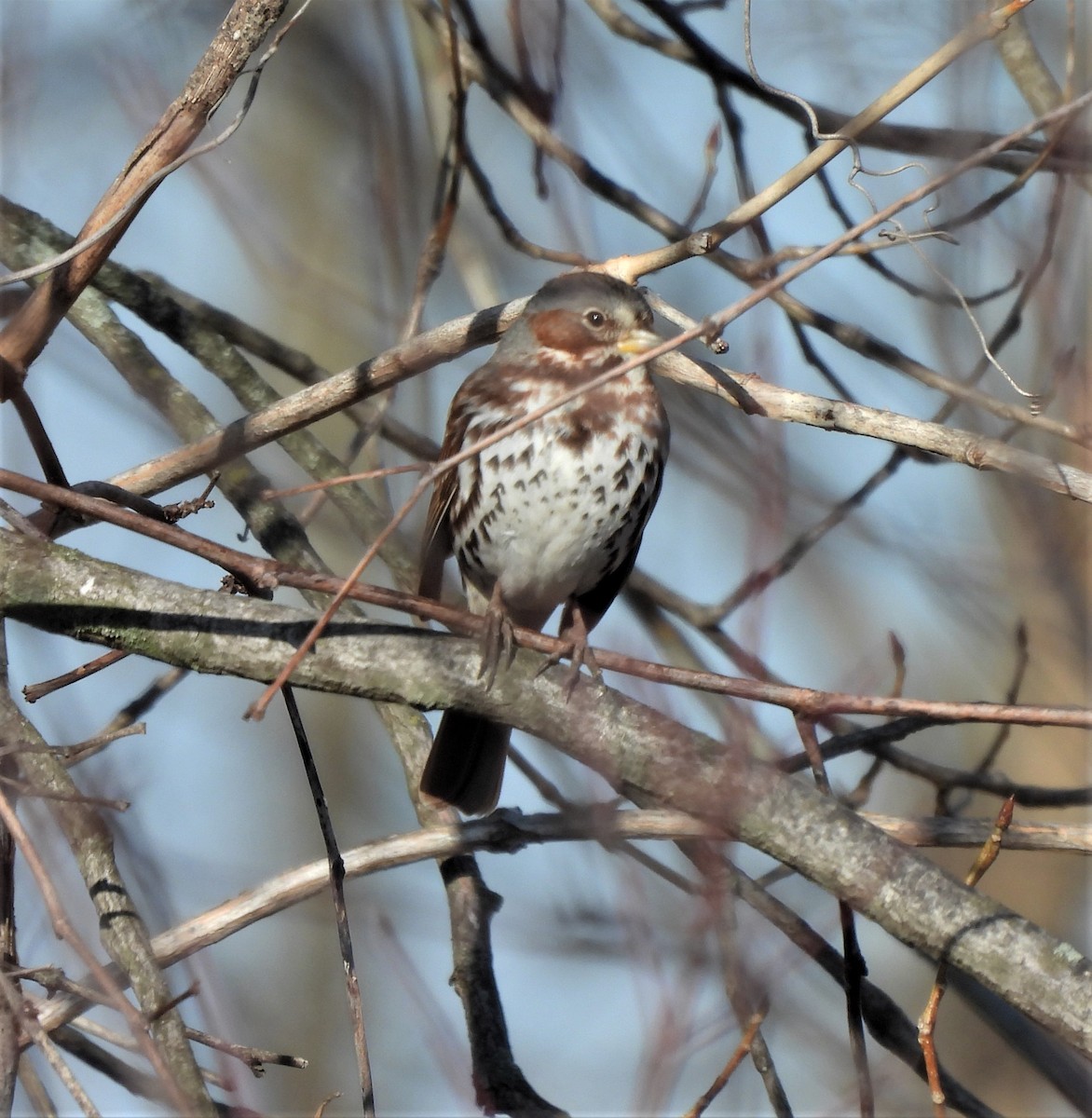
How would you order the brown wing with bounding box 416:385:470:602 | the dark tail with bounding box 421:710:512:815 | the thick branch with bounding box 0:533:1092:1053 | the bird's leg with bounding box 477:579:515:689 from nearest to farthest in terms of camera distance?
the thick branch with bounding box 0:533:1092:1053 < the bird's leg with bounding box 477:579:515:689 < the dark tail with bounding box 421:710:512:815 < the brown wing with bounding box 416:385:470:602

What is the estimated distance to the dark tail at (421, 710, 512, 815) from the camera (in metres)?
4.03

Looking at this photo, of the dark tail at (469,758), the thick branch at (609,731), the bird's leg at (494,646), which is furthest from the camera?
the dark tail at (469,758)

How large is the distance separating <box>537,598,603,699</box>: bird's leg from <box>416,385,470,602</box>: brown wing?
0.43m

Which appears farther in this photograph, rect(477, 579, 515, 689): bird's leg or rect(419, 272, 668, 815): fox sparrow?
rect(419, 272, 668, 815): fox sparrow

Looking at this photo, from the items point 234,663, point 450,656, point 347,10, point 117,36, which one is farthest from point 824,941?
point 347,10

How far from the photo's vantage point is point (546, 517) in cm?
410

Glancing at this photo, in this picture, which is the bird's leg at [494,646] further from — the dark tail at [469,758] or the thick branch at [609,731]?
the dark tail at [469,758]

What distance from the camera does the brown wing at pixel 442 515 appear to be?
13.9 ft

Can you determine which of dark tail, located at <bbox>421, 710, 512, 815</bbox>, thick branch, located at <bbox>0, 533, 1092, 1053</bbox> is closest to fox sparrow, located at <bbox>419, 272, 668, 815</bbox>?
dark tail, located at <bbox>421, 710, 512, 815</bbox>

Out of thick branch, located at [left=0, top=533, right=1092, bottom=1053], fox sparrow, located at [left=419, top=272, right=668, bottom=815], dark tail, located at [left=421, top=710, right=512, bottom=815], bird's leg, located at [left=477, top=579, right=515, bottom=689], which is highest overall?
fox sparrow, located at [left=419, top=272, right=668, bottom=815]

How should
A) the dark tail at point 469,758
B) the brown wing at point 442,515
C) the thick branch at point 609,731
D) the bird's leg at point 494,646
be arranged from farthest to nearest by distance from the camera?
the brown wing at point 442,515 → the dark tail at point 469,758 → the bird's leg at point 494,646 → the thick branch at point 609,731

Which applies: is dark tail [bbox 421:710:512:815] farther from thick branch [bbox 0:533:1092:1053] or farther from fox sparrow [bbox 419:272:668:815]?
thick branch [bbox 0:533:1092:1053]

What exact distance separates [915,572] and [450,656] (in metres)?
2.44

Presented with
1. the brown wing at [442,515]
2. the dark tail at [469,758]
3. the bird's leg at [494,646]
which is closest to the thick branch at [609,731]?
the bird's leg at [494,646]
